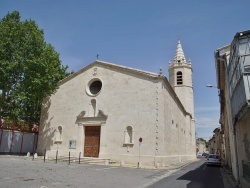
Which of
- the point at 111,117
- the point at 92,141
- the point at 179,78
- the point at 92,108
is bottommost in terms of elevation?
the point at 92,141

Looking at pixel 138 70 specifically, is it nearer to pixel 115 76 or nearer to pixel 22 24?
pixel 115 76

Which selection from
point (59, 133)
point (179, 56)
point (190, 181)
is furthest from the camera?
point (179, 56)

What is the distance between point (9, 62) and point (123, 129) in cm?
1254

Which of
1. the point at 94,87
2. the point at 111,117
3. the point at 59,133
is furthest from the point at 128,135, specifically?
the point at 59,133

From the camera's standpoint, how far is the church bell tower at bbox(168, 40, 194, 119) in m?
41.2

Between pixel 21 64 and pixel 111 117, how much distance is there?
10073 millimetres

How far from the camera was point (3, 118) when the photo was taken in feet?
78.5

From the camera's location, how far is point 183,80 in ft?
136

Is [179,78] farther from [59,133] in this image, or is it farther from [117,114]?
[59,133]

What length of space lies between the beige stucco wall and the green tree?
3260 mm

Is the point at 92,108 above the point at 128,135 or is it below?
above

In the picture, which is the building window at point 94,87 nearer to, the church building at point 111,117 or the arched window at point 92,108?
the church building at point 111,117

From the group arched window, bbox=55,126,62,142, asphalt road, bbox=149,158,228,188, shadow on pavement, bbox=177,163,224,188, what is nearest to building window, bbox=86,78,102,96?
arched window, bbox=55,126,62,142

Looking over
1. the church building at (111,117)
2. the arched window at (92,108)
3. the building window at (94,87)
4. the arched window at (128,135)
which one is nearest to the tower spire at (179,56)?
the church building at (111,117)
